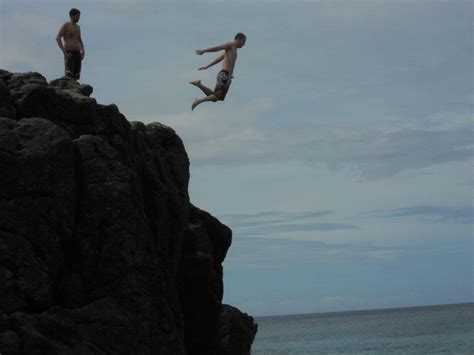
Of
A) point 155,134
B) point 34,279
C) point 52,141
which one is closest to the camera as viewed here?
point 34,279

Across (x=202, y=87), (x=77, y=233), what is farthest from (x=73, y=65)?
(x=77, y=233)

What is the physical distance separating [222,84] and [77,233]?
588cm

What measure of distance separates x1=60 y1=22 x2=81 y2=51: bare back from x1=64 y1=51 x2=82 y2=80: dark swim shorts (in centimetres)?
26

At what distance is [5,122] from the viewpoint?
688 inches

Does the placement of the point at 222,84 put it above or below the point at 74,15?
below

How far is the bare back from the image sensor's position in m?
22.3

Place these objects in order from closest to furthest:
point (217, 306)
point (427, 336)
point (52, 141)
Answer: point (52, 141), point (217, 306), point (427, 336)

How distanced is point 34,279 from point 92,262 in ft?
5.05

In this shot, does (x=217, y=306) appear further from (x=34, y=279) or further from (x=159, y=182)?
(x=34, y=279)

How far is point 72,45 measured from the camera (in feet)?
73.7

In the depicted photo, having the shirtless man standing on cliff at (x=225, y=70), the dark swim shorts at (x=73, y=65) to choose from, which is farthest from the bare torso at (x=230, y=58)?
the dark swim shorts at (x=73, y=65)

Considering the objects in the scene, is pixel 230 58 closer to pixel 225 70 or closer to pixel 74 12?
pixel 225 70

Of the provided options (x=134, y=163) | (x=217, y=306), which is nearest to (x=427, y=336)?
(x=217, y=306)

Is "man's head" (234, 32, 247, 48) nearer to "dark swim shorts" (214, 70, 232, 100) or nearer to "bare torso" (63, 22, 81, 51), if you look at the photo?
"dark swim shorts" (214, 70, 232, 100)
